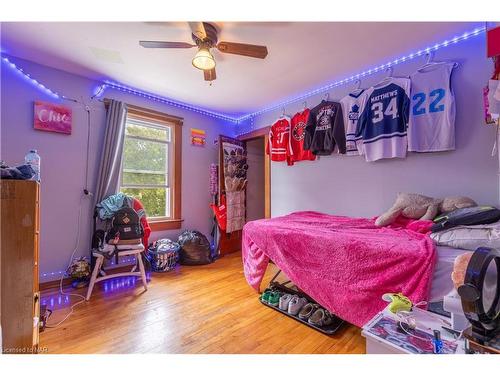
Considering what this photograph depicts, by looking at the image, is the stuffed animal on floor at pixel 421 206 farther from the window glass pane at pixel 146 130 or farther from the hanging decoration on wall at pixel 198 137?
the window glass pane at pixel 146 130

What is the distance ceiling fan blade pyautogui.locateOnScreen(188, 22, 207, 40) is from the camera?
1.53 m

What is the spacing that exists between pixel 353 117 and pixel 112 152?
112 inches

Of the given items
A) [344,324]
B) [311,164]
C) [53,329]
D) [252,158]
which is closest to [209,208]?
[252,158]

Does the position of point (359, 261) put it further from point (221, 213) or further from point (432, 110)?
point (221, 213)

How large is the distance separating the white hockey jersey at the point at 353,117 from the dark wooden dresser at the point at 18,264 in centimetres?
271

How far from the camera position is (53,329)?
1628 millimetres

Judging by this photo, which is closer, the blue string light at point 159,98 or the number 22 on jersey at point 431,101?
the number 22 on jersey at point 431,101

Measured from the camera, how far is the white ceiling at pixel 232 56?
171 centimetres

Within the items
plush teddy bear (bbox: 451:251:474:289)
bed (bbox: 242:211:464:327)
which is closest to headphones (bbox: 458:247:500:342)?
plush teddy bear (bbox: 451:251:474:289)

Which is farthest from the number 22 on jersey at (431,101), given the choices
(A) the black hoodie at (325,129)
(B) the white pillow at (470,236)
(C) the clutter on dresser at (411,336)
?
(C) the clutter on dresser at (411,336)

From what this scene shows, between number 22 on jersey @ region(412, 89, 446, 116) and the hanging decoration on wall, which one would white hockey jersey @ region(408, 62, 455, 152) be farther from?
the hanging decoration on wall

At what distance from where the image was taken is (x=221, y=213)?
3.60 metres
